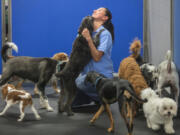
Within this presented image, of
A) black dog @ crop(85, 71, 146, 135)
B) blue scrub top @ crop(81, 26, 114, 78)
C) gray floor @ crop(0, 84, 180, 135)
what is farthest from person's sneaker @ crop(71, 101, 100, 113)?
black dog @ crop(85, 71, 146, 135)

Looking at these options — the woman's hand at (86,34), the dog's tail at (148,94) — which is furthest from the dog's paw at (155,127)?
the woman's hand at (86,34)

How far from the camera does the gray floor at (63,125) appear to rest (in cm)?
274

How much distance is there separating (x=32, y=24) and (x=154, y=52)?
265cm

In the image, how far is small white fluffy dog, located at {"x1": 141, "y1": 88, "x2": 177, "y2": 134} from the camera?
8.63ft

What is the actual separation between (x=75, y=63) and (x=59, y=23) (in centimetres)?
267

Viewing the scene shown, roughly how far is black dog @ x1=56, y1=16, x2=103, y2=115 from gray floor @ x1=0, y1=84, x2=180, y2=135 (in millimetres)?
245

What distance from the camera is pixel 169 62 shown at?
3.51m

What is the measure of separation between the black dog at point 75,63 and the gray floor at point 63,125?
245mm

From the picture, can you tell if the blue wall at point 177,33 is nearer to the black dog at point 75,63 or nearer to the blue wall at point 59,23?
the black dog at point 75,63

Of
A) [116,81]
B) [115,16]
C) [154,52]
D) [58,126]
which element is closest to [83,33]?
[116,81]

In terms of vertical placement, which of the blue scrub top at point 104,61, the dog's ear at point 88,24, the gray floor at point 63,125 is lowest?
the gray floor at point 63,125

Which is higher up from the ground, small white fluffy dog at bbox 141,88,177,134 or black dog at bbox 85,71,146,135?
black dog at bbox 85,71,146,135

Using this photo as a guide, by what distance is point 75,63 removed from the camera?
334 cm

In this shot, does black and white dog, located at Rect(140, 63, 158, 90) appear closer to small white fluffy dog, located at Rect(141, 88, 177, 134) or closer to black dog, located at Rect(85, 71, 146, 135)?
small white fluffy dog, located at Rect(141, 88, 177, 134)
